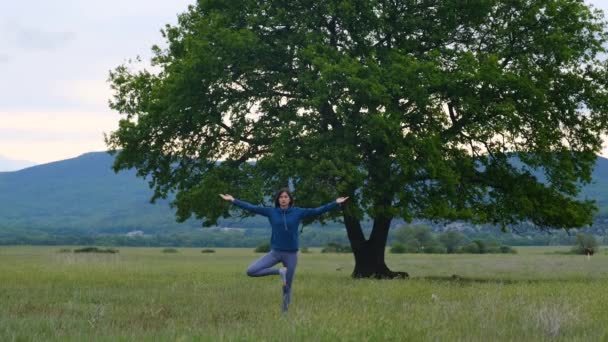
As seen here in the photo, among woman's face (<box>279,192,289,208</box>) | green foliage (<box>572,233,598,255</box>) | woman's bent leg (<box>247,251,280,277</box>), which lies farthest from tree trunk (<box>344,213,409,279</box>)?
green foliage (<box>572,233,598,255</box>)

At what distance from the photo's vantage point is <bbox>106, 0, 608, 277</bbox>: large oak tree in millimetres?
28031

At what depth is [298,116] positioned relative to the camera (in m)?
30.0

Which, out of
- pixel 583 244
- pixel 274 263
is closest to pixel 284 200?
pixel 274 263

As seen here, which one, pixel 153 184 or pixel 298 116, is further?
pixel 153 184

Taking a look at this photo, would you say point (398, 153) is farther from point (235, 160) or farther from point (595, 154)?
point (595, 154)

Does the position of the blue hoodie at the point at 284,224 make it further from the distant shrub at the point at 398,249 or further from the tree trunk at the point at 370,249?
the distant shrub at the point at 398,249

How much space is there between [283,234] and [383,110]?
1349 centimetres

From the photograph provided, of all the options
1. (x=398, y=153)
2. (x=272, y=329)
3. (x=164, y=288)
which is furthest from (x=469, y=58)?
(x=272, y=329)

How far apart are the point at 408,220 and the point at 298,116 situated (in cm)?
573

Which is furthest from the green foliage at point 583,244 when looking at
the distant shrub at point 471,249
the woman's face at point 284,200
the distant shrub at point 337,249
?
the woman's face at point 284,200

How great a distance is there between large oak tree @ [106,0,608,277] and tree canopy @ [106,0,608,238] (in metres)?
0.07

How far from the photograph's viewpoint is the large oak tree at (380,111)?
28.0m

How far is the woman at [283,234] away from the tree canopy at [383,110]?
10.1 meters

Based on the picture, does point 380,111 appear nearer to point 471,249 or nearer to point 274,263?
point 274,263
